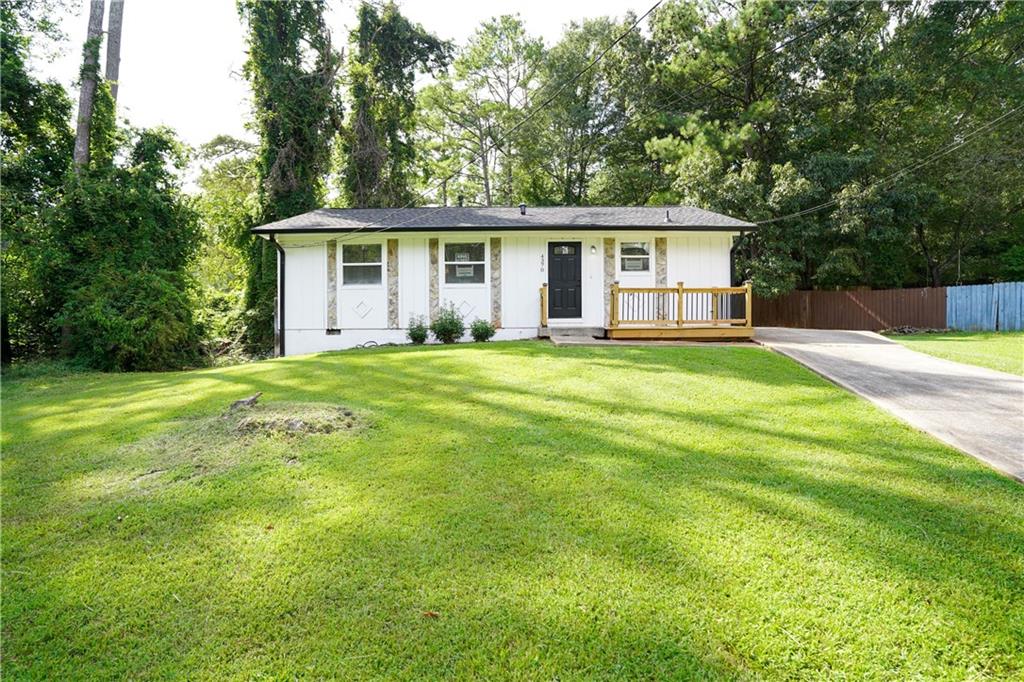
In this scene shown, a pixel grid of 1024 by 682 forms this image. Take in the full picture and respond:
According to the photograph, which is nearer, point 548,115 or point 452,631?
point 452,631

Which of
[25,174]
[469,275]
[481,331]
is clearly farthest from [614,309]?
[25,174]

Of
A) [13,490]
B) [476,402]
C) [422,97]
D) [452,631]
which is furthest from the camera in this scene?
[422,97]

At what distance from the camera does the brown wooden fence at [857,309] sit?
17.4 metres

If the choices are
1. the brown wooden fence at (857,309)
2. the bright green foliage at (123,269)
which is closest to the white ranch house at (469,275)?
the bright green foliage at (123,269)

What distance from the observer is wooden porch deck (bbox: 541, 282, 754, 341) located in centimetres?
1080

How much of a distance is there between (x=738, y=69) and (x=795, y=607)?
76.8 feet

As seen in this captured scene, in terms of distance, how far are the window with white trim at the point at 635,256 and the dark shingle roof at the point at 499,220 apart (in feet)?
1.85

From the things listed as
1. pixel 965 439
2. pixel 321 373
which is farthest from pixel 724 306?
pixel 321 373

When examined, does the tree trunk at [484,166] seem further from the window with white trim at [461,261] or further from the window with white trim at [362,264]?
the window with white trim at [362,264]

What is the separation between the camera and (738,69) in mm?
20594

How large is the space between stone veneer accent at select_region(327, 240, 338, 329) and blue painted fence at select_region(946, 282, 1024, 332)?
64.0 feet

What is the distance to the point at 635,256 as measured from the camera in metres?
12.8

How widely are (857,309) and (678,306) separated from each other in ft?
40.9

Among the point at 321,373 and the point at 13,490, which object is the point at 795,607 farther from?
the point at 321,373
